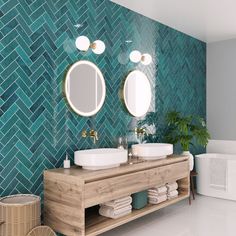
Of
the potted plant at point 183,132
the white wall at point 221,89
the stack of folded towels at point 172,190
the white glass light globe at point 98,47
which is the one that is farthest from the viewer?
the white wall at point 221,89

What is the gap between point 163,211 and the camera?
12.8 feet

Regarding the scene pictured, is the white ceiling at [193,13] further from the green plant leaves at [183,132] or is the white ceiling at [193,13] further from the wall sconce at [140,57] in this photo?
the green plant leaves at [183,132]

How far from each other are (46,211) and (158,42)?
8.96 feet

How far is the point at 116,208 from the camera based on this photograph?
2934mm

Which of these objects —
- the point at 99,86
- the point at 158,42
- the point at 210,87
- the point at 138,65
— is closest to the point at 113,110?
the point at 99,86

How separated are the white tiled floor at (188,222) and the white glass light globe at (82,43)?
6.52 ft

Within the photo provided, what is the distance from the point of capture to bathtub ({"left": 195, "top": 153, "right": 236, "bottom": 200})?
4.36 meters

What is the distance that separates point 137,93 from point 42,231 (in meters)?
2.09

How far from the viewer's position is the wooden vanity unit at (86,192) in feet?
8.13

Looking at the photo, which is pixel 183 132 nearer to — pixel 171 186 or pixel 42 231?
pixel 171 186

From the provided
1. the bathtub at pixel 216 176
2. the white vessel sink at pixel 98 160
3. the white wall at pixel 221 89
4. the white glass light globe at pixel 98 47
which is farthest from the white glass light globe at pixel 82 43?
the white wall at pixel 221 89

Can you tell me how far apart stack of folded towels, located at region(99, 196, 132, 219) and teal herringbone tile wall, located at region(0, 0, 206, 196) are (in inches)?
25.8

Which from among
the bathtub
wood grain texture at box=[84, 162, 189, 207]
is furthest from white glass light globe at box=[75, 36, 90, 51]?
the bathtub

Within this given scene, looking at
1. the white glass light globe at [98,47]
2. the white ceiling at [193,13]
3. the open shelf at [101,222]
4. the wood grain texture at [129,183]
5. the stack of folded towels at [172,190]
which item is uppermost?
the white ceiling at [193,13]
